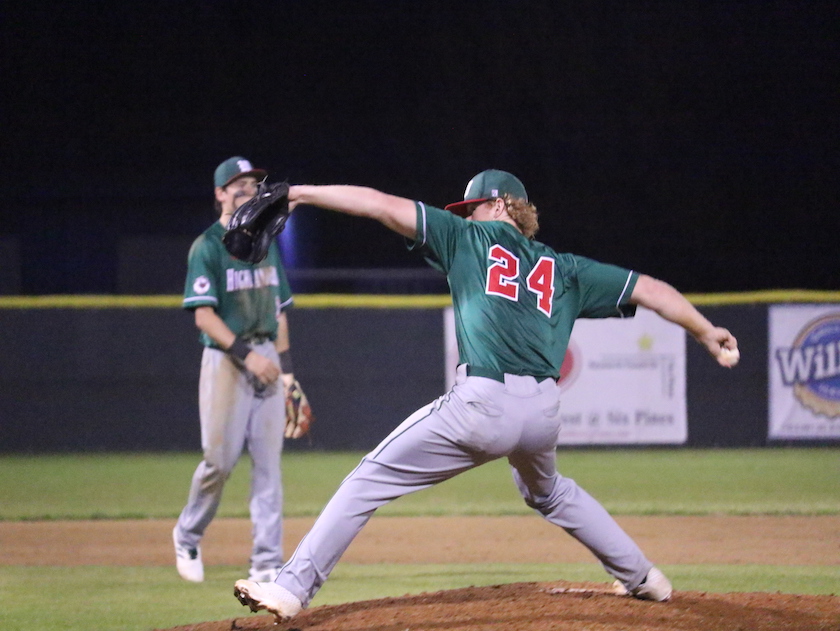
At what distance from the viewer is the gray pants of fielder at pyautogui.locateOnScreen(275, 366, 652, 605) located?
3258mm

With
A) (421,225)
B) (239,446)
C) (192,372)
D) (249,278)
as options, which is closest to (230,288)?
(249,278)

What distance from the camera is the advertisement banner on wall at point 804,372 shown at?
10133 millimetres

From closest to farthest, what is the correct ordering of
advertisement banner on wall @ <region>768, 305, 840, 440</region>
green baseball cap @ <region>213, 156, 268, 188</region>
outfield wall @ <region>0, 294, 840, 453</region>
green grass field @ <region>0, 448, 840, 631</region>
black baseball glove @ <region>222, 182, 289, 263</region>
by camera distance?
black baseball glove @ <region>222, 182, 289, 263</region>, green grass field @ <region>0, 448, 840, 631</region>, green baseball cap @ <region>213, 156, 268, 188</region>, advertisement banner on wall @ <region>768, 305, 840, 440</region>, outfield wall @ <region>0, 294, 840, 453</region>

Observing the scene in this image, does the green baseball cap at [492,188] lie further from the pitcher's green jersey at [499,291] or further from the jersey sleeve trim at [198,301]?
the jersey sleeve trim at [198,301]

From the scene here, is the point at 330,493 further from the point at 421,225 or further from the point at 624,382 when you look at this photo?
the point at 421,225

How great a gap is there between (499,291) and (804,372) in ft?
25.4

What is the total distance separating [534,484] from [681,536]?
311 cm

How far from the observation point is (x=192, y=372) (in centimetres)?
1066

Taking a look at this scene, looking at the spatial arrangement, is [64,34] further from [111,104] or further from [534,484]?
[534,484]

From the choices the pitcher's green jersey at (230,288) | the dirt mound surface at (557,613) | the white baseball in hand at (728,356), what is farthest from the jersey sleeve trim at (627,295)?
the pitcher's green jersey at (230,288)

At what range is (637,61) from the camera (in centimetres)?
2031

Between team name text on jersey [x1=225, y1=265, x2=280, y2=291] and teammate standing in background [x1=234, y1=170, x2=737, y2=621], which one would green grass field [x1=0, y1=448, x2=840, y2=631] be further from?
team name text on jersey [x1=225, y1=265, x2=280, y2=291]

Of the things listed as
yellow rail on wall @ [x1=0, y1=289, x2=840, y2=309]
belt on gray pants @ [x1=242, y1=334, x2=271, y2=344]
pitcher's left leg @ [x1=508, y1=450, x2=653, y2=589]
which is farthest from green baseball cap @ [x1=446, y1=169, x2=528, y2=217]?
yellow rail on wall @ [x1=0, y1=289, x2=840, y2=309]

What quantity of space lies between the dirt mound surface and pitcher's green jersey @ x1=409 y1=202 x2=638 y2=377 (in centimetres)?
84
